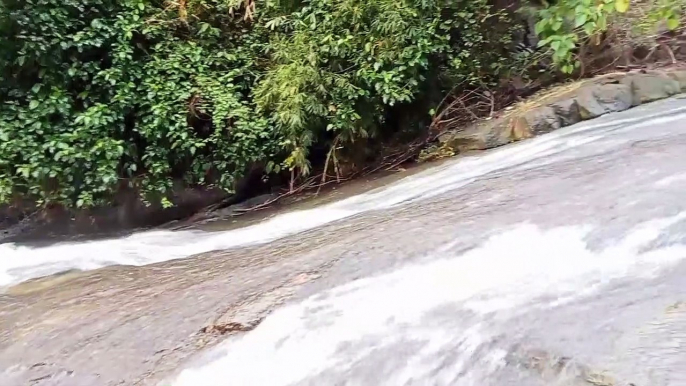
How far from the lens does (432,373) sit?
246 cm

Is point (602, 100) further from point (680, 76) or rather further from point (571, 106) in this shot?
point (680, 76)

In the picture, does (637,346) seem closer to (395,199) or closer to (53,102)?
(395,199)

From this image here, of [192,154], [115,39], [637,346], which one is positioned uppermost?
[115,39]

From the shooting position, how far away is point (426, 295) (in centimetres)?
310

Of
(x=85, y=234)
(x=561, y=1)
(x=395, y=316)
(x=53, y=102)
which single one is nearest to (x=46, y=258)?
(x=85, y=234)

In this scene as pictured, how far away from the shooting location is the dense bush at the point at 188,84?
5.48 metres

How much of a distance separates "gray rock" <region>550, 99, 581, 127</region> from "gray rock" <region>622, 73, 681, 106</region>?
25.6 inches

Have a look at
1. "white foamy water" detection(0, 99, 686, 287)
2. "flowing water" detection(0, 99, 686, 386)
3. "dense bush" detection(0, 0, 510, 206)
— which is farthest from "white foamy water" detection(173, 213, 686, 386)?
"dense bush" detection(0, 0, 510, 206)

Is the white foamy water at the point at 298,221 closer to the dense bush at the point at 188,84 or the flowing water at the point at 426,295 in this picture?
the flowing water at the point at 426,295

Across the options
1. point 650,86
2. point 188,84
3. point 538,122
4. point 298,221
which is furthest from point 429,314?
point 650,86

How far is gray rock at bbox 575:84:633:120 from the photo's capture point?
19.1 feet

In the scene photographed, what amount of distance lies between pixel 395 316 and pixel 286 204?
3.30m

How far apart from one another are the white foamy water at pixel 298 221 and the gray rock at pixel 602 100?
188 millimetres

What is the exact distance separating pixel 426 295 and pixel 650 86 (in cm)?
431
